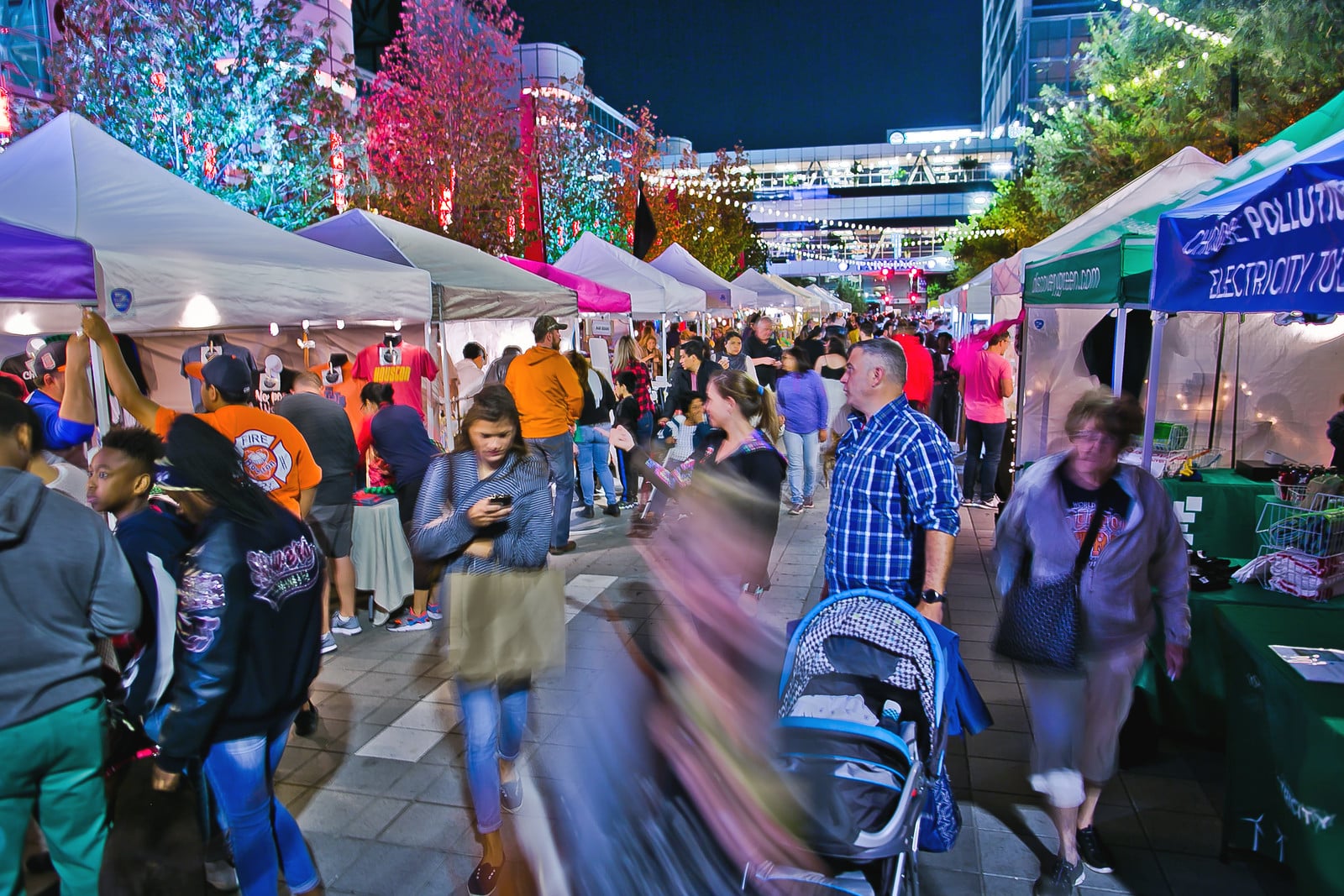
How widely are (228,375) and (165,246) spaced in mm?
976

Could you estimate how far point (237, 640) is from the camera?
2.51m

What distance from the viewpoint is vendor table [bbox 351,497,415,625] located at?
5996 millimetres

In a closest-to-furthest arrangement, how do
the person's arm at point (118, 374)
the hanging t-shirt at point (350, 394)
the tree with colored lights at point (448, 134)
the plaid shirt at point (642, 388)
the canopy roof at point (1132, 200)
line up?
the person's arm at point (118, 374) < the canopy roof at point (1132, 200) < the hanging t-shirt at point (350, 394) < the plaid shirt at point (642, 388) < the tree with colored lights at point (448, 134)

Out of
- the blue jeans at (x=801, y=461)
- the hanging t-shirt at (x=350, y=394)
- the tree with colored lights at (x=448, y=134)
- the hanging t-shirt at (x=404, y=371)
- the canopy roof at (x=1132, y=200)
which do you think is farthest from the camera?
the tree with colored lights at (x=448, y=134)

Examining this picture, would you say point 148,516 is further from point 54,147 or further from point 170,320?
point 54,147

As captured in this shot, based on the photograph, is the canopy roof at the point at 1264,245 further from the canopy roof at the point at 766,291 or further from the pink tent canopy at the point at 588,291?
the canopy roof at the point at 766,291

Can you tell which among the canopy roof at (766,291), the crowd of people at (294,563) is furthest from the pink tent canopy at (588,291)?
the canopy roof at (766,291)

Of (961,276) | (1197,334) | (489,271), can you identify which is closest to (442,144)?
(489,271)

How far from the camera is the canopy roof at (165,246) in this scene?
4406 millimetres

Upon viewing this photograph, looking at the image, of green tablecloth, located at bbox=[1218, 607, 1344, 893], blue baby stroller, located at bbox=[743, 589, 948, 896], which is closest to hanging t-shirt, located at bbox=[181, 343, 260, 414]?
blue baby stroller, located at bbox=[743, 589, 948, 896]

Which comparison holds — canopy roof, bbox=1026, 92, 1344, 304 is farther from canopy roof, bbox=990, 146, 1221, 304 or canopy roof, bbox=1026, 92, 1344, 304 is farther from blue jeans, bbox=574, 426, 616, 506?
blue jeans, bbox=574, 426, 616, 506

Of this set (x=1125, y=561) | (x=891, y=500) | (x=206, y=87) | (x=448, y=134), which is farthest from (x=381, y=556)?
(x=448, y=134)

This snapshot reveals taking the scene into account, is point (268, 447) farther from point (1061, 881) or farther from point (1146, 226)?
point (1146, 226)

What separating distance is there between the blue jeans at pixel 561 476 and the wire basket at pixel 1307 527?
5.24m
